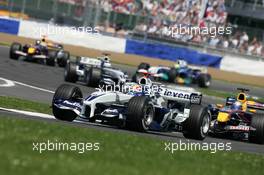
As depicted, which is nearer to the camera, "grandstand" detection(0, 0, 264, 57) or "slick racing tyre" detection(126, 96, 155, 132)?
"slick racing tyre" detection(126, 96, 155, 132)

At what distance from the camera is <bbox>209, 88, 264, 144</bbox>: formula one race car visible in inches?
651

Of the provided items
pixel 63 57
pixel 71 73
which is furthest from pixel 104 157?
pixel 63 57

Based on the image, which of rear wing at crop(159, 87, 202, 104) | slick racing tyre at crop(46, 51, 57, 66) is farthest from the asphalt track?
rear wing at crop(159, 87, 202, 104)

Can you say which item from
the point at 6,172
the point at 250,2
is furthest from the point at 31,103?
the point at 250,2

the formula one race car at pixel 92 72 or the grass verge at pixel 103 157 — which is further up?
the grass verge at pixel 103 157

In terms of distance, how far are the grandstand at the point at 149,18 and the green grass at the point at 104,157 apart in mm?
28326

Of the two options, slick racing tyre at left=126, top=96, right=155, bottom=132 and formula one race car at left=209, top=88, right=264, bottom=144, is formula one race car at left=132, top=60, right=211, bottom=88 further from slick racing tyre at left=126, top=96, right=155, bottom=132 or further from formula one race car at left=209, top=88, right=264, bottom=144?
slick racing tyre at left=126, top=96, right=155, bottom=132

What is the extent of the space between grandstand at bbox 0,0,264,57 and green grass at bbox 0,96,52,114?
75.3 feet

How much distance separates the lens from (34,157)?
8727 millimetres

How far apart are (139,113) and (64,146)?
13.3ft

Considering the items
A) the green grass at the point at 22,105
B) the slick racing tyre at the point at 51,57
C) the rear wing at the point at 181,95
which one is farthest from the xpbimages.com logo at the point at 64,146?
the slick racing tyre at the point at 51,57

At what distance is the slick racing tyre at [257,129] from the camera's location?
1647 cm

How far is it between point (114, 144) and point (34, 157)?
8.42ft

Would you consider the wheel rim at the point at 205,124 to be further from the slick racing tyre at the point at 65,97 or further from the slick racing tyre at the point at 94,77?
the slick racing tyre at the point at 94,77
